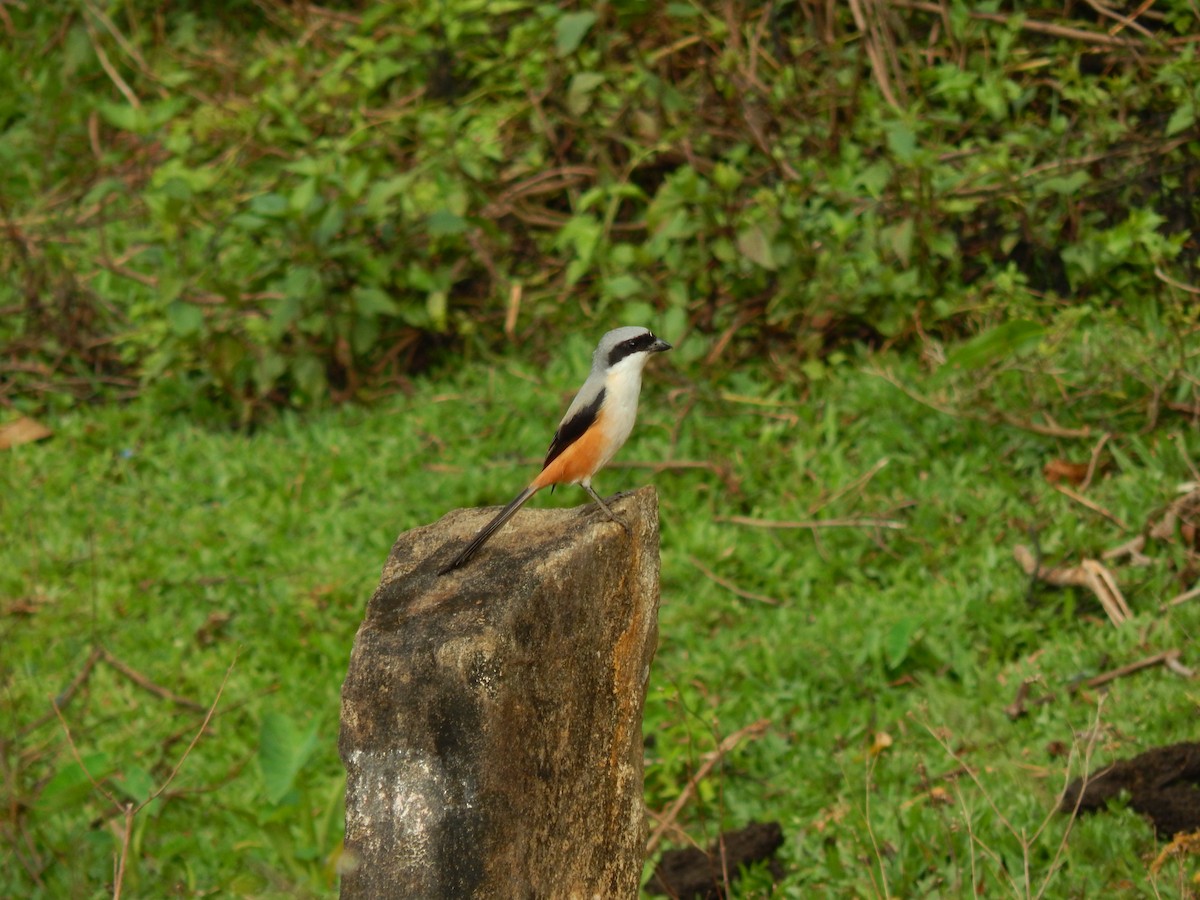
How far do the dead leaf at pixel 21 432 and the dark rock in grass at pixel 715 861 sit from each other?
4.59 m

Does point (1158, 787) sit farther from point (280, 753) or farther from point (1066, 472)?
point (280, 753)

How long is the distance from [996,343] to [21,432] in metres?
4.93

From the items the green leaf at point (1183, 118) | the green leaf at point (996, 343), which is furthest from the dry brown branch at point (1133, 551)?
the green leaf at point (1183, 118)

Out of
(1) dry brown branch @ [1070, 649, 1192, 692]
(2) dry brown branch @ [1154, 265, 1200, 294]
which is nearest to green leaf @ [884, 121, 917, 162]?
(2) dry brown branch @ [1154, 265, 1200, 294]

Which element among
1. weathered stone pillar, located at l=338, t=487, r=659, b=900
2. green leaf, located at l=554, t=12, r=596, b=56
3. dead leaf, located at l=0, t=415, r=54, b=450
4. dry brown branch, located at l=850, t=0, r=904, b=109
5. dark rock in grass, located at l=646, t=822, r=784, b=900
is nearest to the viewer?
weathered stone pillar, located at l=338, t=487, r=659, b=900

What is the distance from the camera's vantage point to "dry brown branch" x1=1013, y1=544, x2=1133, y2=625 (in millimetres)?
4906

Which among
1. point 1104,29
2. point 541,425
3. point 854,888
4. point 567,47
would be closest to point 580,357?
point 541,425

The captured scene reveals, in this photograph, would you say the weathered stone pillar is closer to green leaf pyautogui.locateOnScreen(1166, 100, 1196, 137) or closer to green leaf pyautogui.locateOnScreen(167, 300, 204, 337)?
green leaf pyautogui.locateOnScreen(1166, 100, 1196, 137)

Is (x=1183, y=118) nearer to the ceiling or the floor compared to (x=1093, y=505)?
nearer to the ceiling

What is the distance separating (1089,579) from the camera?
5.02 meters

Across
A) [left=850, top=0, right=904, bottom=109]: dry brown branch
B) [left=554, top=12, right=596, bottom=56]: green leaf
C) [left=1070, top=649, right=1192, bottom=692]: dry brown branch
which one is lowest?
[left=1070, top=649, right=1192, bottom=692]: dry brown branch

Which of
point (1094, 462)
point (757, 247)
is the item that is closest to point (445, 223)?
point (757, 247)

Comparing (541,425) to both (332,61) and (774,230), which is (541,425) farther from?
(332,61)

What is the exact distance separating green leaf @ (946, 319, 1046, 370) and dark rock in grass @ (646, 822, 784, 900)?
225cm
